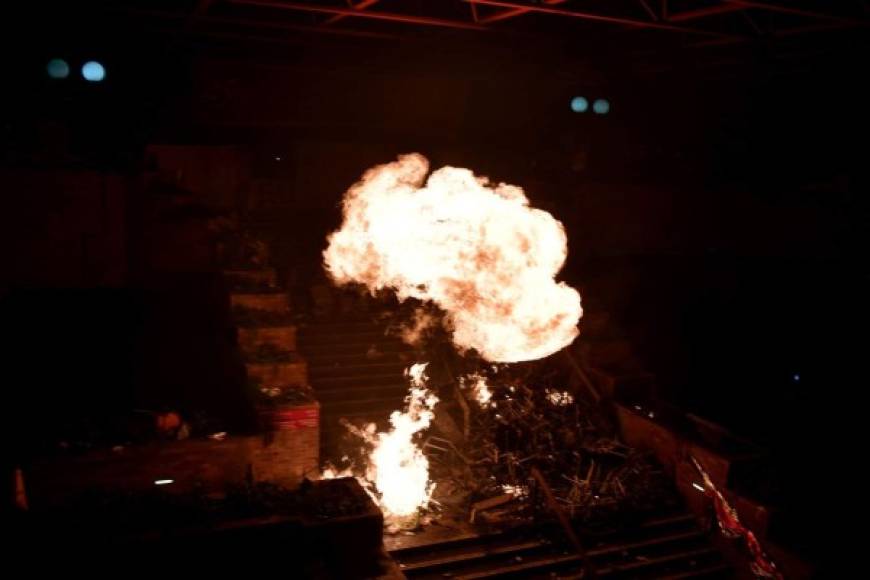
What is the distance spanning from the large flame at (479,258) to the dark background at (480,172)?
320cm

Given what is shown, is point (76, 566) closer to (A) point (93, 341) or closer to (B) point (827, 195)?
(A) point (93, 341)

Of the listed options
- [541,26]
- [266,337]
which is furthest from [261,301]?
[541,26]

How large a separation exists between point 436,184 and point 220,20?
5.45 meters

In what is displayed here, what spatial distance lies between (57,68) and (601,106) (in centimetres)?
1541

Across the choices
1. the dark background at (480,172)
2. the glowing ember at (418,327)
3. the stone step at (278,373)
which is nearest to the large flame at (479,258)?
the glowing ember at (418,327)

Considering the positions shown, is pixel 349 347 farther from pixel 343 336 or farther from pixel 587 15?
pixel 587 15

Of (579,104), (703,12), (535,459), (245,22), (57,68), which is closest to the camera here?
(703,12)

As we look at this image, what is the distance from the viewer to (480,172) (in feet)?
68.6

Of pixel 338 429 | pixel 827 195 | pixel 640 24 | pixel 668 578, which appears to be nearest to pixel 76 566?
pixel 338 429

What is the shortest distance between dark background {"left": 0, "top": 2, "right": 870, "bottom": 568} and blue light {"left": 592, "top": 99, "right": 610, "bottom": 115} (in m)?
0.36

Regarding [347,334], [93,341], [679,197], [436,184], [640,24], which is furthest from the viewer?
[679,197]

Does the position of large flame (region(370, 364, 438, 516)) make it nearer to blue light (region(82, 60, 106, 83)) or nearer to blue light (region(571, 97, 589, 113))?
blue light (region(82, 60, 106, 83))

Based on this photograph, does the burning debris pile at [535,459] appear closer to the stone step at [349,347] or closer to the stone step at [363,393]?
the stone step at [363,393]

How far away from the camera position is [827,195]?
1955cm
